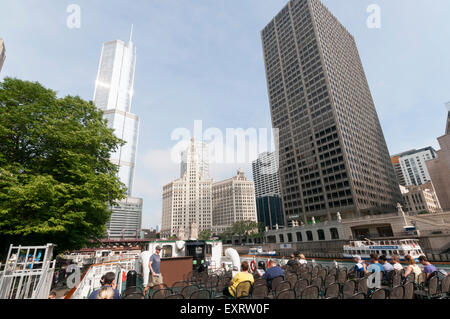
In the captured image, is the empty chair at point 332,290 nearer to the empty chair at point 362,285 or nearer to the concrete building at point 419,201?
the empty chair at point 362,285

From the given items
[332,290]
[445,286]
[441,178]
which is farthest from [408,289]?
[441,178]

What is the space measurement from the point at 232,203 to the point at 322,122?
97.1m

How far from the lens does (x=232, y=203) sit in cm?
16038

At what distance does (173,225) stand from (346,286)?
164 m

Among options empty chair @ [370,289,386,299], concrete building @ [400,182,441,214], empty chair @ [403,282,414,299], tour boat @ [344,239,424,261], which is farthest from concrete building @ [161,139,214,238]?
empty chair @ [370,289,386,299]

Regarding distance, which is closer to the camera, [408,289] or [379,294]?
[379,294]

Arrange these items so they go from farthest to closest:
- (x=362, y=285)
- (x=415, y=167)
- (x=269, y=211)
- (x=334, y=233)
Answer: (x=415, y=167), (x=269, y=211), (x=334, y=233), (x=362, y=285)

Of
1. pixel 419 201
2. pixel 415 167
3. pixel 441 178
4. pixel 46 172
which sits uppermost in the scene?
pixel 415 167

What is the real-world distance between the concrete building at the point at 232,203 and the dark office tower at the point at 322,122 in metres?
75.6

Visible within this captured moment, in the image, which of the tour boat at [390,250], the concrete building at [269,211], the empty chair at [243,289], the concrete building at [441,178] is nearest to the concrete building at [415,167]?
the concrete building at [441,178]

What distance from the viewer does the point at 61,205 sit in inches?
551

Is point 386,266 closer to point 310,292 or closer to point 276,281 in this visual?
point 310,292
